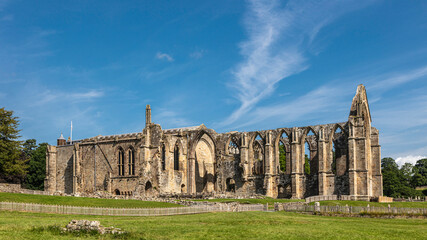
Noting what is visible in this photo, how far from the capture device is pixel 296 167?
5638 cm

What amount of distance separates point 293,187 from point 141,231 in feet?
126

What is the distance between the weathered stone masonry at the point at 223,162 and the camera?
178 feet

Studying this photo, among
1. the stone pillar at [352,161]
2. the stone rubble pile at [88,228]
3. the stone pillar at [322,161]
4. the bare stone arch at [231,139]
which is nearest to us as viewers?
the stone rubble pile at [88,228]

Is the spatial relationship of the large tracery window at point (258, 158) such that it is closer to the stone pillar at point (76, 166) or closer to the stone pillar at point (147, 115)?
the stone pillar at point (147, 115)

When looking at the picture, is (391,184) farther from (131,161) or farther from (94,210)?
(94,210)

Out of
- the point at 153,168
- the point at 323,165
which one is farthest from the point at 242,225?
the point at 153,168

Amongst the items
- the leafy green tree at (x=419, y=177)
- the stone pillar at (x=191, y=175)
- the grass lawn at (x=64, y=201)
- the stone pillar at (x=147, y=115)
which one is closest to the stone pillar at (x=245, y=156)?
the stone pillar at (x=191, y=175)

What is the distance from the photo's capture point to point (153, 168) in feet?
200

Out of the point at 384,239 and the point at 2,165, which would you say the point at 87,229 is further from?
the point at 2,165

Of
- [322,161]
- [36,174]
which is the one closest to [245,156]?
[322,161]

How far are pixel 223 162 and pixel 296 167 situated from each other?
32.3 feet

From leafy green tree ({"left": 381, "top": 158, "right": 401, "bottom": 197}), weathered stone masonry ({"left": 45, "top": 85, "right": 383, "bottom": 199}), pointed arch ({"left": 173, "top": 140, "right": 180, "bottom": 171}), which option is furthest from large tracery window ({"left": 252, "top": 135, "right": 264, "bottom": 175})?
leafy green tree ({"left": 381, "top": 158, "right": 401, "bottom": 197})

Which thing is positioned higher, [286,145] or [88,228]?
[286,145]

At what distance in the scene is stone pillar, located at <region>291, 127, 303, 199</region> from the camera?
5572 cm
